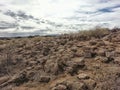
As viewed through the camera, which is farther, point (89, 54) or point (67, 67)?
point (89, 54)

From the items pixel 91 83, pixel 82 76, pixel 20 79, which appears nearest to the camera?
pixel 91 83

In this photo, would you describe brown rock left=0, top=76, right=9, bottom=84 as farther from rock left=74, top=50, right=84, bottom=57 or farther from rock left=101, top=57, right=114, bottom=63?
rock left=101, top=57, right=114, bottom=63

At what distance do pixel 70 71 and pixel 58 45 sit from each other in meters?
4.44

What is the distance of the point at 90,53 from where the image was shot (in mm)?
11352

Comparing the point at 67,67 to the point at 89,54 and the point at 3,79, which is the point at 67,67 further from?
the point at 3,79

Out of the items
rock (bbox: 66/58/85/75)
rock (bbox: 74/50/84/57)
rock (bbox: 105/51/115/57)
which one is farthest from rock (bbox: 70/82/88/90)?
rock (bbox: 74/50/84/57)

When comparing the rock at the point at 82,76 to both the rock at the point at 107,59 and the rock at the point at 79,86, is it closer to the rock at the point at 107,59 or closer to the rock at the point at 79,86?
the rock at the point at 79,86

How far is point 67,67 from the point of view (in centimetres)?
1018

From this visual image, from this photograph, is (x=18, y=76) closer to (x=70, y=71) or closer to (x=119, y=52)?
(x=70, y=71)

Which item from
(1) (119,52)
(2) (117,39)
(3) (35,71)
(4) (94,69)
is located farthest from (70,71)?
(2) (117,39)

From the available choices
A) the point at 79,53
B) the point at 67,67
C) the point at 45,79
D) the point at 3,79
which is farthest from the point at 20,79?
the point at 79,53

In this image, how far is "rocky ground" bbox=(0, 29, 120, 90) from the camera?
883 centimetres

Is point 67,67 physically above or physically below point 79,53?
below

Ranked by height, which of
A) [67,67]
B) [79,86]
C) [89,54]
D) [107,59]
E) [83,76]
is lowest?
[79,86]
